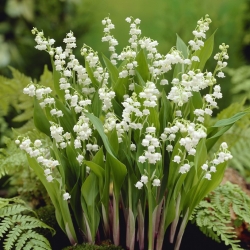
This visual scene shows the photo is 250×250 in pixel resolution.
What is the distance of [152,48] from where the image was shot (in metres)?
0.85

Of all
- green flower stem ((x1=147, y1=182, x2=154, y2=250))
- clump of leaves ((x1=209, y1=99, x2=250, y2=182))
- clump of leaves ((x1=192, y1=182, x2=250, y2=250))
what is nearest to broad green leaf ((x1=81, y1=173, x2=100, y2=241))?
green flower stem ((x1=147, y1=182, x2=154, y2=250))

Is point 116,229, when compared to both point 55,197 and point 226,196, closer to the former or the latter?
point 55,197

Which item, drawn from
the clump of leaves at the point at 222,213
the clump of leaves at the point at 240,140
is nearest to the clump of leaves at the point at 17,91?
the clump of leaves at the point at 240,140

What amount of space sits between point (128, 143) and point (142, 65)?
0.15 metres

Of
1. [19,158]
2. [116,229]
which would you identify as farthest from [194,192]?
[19,158]

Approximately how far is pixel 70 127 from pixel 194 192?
0.84 feet

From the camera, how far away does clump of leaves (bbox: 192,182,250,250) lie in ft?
3.09

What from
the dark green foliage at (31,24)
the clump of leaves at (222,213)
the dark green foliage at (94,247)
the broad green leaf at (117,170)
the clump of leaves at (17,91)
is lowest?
the dark green foliage at (94,247)

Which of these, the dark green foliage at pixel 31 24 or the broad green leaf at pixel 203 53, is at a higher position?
the dark green foliage at pixel 31 24

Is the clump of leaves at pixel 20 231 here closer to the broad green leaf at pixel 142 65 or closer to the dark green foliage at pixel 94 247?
the dark green foliage at pixel 94 247

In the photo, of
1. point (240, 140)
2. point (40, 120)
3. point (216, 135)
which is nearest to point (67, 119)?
point (40, 120)

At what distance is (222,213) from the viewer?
1.00m

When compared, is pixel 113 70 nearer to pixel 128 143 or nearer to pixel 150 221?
pixel 128 143

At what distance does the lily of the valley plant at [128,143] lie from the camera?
2.64 feet
